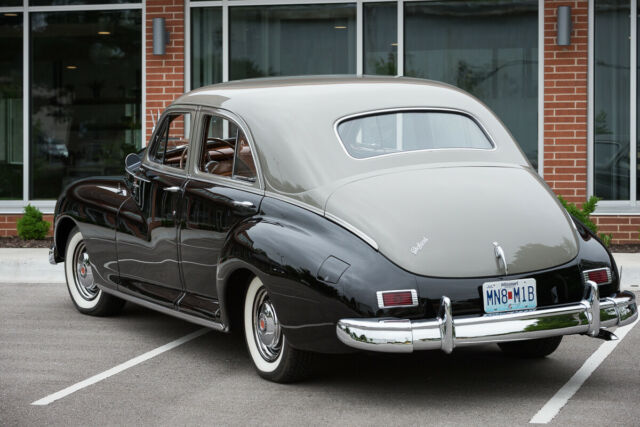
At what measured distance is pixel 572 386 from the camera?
6344 mm

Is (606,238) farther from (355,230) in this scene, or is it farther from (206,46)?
(355,230)

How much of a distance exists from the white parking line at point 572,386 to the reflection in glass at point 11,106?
9.54 meters

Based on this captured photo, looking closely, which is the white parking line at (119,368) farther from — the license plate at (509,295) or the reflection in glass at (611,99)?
the reflection in glass at (611,99)

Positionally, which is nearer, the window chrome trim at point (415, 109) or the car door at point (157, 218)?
the window chrome trim at point (415, 109)

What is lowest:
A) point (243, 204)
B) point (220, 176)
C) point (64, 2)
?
point (243, 204)

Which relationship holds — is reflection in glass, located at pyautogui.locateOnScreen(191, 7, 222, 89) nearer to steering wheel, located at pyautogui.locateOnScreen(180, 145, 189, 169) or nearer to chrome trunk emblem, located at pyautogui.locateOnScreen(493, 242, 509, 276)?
steering wheel, located at pyautogui.locateOnScreen(180, 145, 189, 169)

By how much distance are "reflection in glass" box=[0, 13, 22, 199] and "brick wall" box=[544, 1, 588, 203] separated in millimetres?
7010

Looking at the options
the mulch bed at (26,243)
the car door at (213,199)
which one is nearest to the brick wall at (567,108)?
the mulch bed at (26,243)

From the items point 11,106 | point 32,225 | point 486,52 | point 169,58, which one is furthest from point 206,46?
point 486,52

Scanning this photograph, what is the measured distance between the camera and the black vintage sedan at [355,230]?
5734 mm

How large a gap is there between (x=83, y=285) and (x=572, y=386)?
172 inches

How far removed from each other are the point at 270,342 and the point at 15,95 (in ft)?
32.1

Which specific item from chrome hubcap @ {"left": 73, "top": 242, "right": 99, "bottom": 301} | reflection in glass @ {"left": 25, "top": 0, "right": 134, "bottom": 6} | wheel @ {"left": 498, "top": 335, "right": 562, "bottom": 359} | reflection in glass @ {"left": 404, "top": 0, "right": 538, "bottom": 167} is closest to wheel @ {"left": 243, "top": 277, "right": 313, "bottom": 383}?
wheel @ {"left": 498, "top": 335, "right": 562, "bottom": 359}

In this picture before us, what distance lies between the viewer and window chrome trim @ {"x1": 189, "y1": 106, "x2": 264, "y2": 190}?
6691 millimetres
